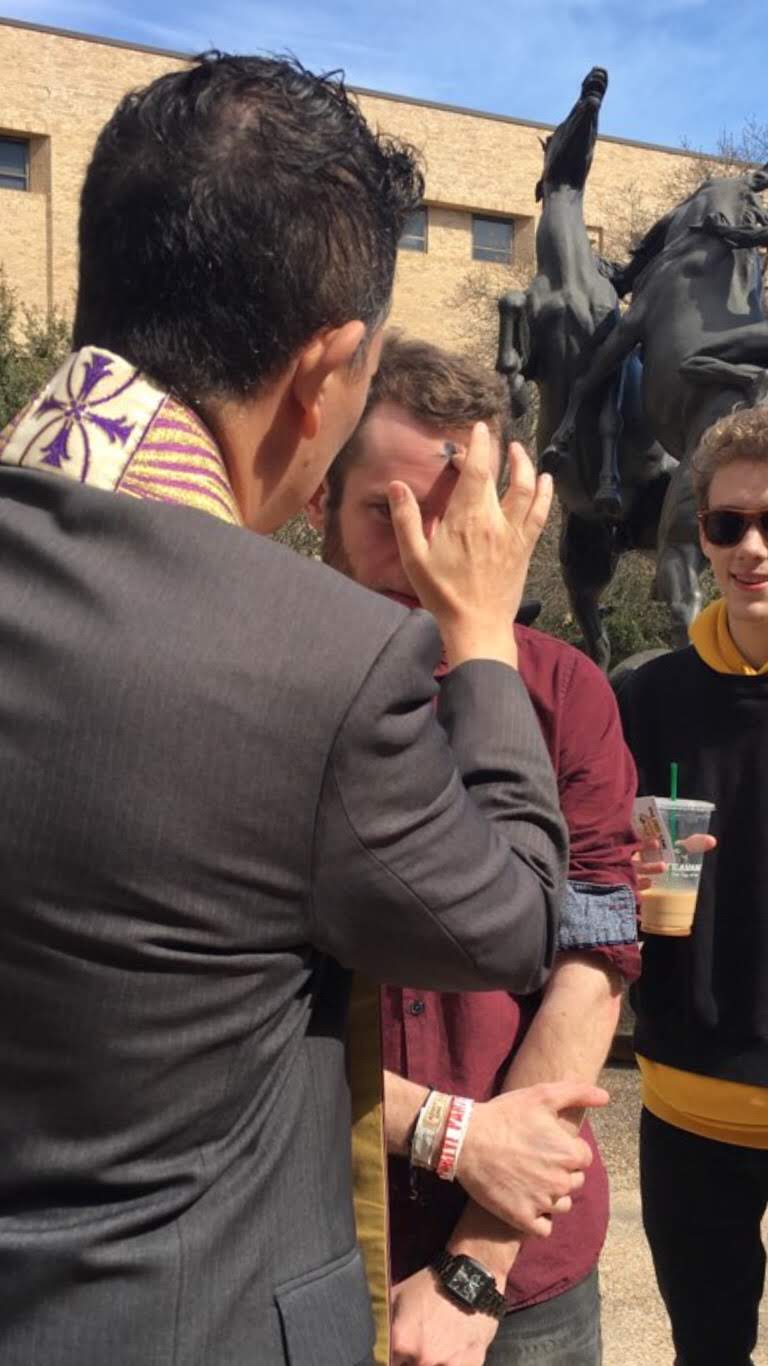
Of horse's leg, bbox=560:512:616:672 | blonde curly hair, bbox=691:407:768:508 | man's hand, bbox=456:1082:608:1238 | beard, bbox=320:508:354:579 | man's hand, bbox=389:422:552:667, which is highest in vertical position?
horse's leg, bbox=560:512:616:672

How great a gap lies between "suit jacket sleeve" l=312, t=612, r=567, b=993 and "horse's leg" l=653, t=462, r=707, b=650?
7.52 m

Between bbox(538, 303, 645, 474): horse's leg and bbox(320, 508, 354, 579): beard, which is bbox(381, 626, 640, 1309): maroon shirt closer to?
bbox(320, 508, 354, 579): beard

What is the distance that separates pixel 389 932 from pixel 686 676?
1.83 meters

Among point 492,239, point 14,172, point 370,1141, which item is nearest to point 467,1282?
point 370,1141

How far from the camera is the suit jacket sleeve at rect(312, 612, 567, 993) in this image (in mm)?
1058

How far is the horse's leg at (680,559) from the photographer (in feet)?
27.9

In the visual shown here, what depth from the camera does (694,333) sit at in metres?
8.35

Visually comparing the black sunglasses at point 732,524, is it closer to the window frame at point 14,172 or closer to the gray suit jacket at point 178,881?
the gray suit jacket at point 178,881

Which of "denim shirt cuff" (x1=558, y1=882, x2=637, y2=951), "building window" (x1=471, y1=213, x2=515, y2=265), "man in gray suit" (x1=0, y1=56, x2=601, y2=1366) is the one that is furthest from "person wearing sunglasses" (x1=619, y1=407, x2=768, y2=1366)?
"building window" (x1=471, y1=213, x2=515, y2=265)

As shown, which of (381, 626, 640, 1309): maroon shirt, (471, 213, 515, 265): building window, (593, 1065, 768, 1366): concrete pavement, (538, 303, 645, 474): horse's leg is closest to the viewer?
(381, 626, 640, 1309): maroon shirt

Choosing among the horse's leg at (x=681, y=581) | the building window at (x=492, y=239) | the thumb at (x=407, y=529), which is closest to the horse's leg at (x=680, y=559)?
the horse's leg at (x=681, y=581)

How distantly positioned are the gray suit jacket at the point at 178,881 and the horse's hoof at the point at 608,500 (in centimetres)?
866

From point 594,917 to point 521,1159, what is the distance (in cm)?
34

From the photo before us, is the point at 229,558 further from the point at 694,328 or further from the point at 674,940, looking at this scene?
the point at 694,328
